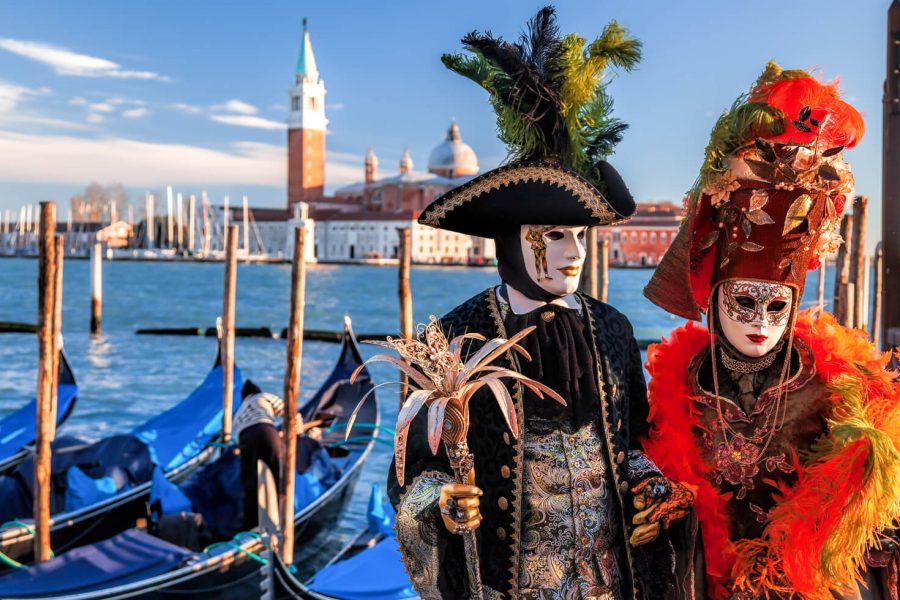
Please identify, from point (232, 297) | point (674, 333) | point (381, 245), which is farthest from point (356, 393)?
point (381, 245)

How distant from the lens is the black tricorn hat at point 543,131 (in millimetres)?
1864

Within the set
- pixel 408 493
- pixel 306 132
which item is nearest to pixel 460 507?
pixel 408 493

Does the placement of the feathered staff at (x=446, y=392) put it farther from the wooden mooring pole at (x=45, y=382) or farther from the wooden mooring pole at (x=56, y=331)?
the wooden mooring pole at (x=56, y=331)

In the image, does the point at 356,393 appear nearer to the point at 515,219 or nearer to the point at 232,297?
the point at 232,297

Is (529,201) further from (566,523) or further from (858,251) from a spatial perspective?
(858,251)

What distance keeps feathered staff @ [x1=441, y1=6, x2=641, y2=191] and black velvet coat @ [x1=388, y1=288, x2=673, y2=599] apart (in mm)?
318

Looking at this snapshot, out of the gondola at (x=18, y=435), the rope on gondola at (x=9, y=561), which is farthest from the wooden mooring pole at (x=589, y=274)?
the rope on gondola at (x=9, y=561)

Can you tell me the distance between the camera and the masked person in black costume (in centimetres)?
184

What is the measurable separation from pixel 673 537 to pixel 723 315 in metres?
0.50

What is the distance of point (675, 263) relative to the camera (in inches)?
87.6

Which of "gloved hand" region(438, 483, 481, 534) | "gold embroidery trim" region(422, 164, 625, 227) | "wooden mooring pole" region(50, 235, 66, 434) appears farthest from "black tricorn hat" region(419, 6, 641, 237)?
"wooden mooring pole" region(50, 235, 66, 434)

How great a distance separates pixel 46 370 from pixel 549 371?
479 cm

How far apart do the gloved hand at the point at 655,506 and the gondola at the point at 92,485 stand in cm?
440

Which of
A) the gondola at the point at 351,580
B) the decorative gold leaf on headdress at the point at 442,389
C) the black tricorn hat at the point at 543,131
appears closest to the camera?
the decorative gold leaf on headdress at the point at 442,389
